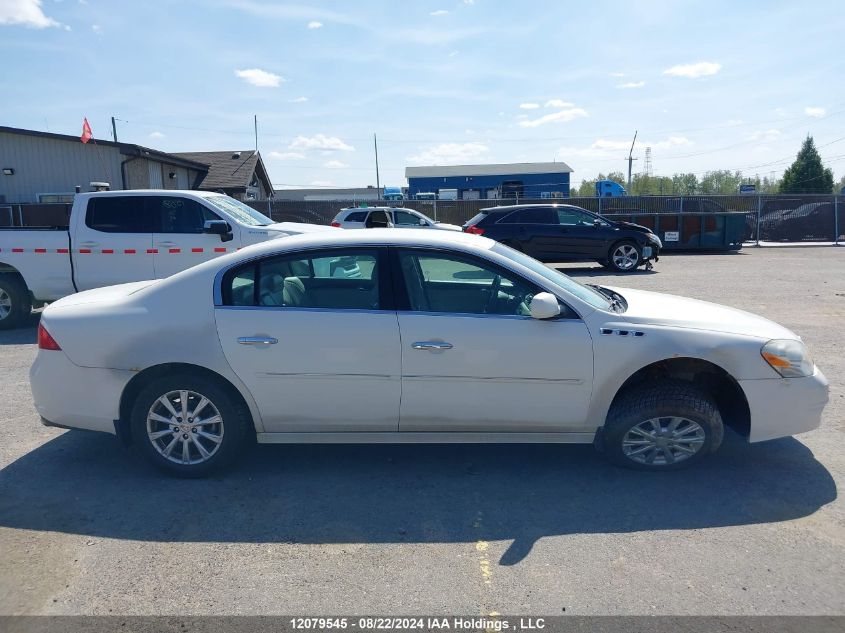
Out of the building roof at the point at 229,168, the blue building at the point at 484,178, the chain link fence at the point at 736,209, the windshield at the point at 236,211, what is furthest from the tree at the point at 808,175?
→ the windshield at the point at 236,211

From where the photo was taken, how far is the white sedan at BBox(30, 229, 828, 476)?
4.11 meters

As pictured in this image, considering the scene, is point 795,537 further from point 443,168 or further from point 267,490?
point 443,168

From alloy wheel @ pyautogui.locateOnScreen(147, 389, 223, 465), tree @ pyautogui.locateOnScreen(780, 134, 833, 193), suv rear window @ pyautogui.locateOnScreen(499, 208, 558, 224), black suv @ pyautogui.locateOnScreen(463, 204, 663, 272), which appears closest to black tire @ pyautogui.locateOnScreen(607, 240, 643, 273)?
black suv @ pyautogui.locateOnScreen(463, 204, 663, 272)

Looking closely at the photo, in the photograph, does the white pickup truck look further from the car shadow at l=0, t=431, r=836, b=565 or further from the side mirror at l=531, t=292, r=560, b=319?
the side mirror at l=531, t=292, r=560, b=319

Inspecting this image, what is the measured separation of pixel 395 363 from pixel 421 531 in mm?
995

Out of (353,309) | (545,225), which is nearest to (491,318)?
(353,309)

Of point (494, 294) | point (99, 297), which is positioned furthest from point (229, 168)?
point (494, 294)

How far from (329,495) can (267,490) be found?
0.40m

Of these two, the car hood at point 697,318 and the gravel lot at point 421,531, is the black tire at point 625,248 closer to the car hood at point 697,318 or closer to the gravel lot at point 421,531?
the gravel lot at point 421,531

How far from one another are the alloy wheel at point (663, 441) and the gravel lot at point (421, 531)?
0.12 metres

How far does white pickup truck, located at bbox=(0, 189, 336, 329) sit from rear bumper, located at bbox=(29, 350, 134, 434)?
5.46 metres

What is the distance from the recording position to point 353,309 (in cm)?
421

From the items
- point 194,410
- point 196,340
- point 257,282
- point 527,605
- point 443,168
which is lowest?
point 527,605

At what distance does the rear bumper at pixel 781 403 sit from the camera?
419 cm
